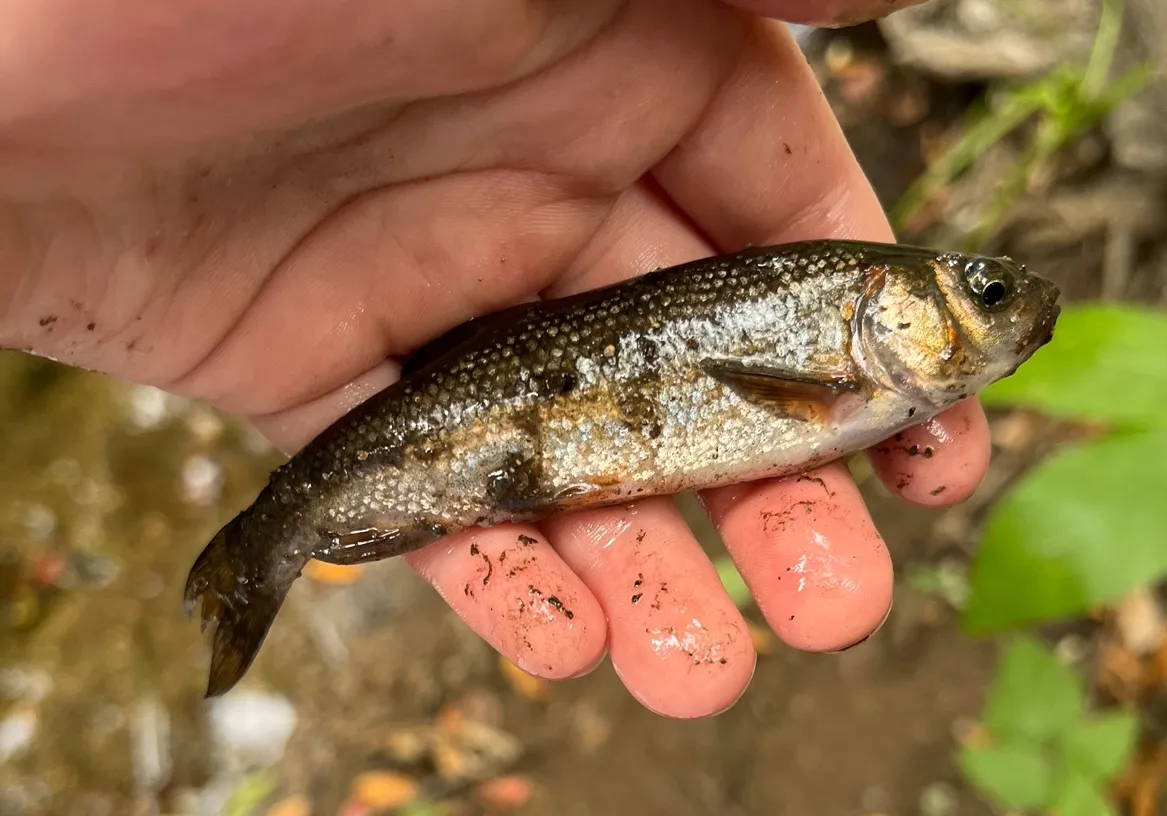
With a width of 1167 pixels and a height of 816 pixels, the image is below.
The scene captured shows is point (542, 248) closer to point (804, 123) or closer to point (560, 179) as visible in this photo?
point (560, 179)

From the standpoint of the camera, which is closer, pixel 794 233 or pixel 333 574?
pixel 794 233

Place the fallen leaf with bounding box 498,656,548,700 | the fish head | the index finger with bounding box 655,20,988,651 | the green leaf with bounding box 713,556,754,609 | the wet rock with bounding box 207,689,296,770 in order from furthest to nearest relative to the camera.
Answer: the wet rock with bounding box 207,689,296,770 < the fallen leaf with bounding box 498,656,548,700 < the green leaf with bounding box 713,556,754,609 < the fish head < the index finger with bounding box 655,20,988,651

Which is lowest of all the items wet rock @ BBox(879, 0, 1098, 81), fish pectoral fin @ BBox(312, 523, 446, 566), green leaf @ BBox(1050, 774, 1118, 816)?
green leaf @ BBox(1050, 774, 1118, 816)

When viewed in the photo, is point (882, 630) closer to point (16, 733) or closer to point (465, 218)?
point (465, 218)

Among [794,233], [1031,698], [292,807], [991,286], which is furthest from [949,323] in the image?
[292,807]

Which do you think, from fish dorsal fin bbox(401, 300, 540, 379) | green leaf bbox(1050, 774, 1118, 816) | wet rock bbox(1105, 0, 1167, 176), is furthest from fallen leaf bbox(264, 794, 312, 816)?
wet rock bbox(1105, 0, 1167, 176)

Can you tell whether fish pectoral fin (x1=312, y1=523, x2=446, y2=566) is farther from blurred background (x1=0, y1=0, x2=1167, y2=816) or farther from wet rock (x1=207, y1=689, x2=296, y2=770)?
wet rock (x1=207, y1=689, x2=296, y2=770)

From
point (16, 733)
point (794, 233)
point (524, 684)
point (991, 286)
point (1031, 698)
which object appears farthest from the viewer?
point (16, 733)
